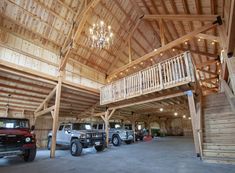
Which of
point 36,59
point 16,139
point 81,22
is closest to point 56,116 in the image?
point 16,139

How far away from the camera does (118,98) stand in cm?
903

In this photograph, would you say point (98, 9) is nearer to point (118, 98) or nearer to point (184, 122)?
point (118, 98)

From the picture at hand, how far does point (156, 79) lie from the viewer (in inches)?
288

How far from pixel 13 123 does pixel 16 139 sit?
0.91 meters

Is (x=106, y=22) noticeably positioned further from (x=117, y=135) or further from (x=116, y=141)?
(x=116, y=141)

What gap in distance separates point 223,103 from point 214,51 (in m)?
5.97

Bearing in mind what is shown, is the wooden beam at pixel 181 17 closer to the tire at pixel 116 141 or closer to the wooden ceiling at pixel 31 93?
the wooden ceiling at pixel 31 93

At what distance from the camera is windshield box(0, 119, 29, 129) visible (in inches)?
237

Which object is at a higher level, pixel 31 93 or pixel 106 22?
pixel 106 22

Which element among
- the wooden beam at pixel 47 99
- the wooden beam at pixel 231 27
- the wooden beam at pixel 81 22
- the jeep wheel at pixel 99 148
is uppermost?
the wooden beam at pixel 81 22

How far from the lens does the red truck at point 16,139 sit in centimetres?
538

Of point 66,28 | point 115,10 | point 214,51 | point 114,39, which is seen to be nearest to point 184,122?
point 214,51

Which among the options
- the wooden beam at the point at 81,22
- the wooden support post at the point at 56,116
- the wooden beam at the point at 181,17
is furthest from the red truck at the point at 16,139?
the wooden beam at the point at 181,17

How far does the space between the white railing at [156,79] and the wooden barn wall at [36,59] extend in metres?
2.10
